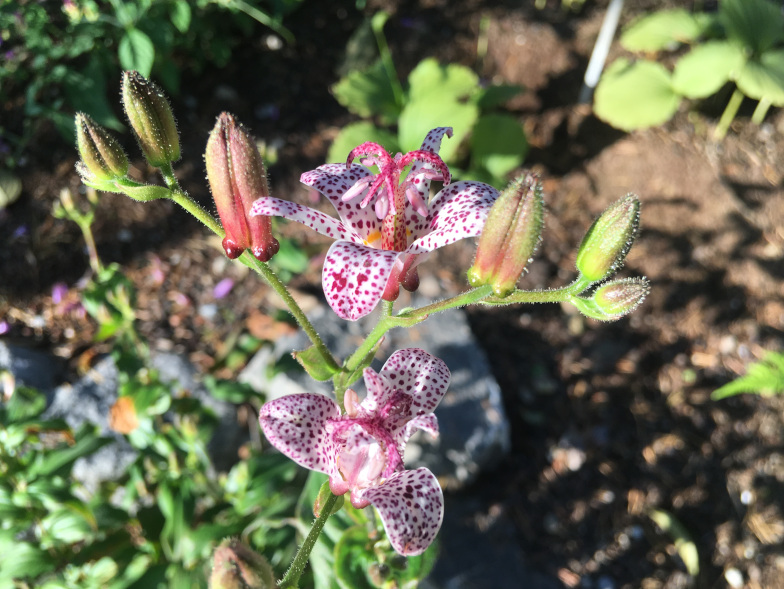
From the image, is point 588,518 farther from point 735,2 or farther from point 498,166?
point 735,2

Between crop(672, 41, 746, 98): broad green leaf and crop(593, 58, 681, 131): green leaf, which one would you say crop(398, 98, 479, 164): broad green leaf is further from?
crop(672, 41, 746, 98): broad green leaf

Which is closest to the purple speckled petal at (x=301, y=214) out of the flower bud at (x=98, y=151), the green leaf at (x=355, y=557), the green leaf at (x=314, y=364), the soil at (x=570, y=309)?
the green leaf at (x=314, y=364)

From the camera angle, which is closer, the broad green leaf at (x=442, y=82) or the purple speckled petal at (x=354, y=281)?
the purple speckled petal at (x=354, y=281)

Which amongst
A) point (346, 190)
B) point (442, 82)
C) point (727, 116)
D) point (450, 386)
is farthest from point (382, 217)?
point (727, 116)

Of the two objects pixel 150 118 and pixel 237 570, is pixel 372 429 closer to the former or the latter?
pixel 237 570

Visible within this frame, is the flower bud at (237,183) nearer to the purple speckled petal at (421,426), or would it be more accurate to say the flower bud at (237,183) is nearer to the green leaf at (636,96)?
the purple speckled petal at (421,426)

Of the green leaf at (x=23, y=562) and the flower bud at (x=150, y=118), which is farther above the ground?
the flower bud at (x=150, y=118)

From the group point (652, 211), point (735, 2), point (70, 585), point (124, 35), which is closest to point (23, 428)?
point (70, 585)
